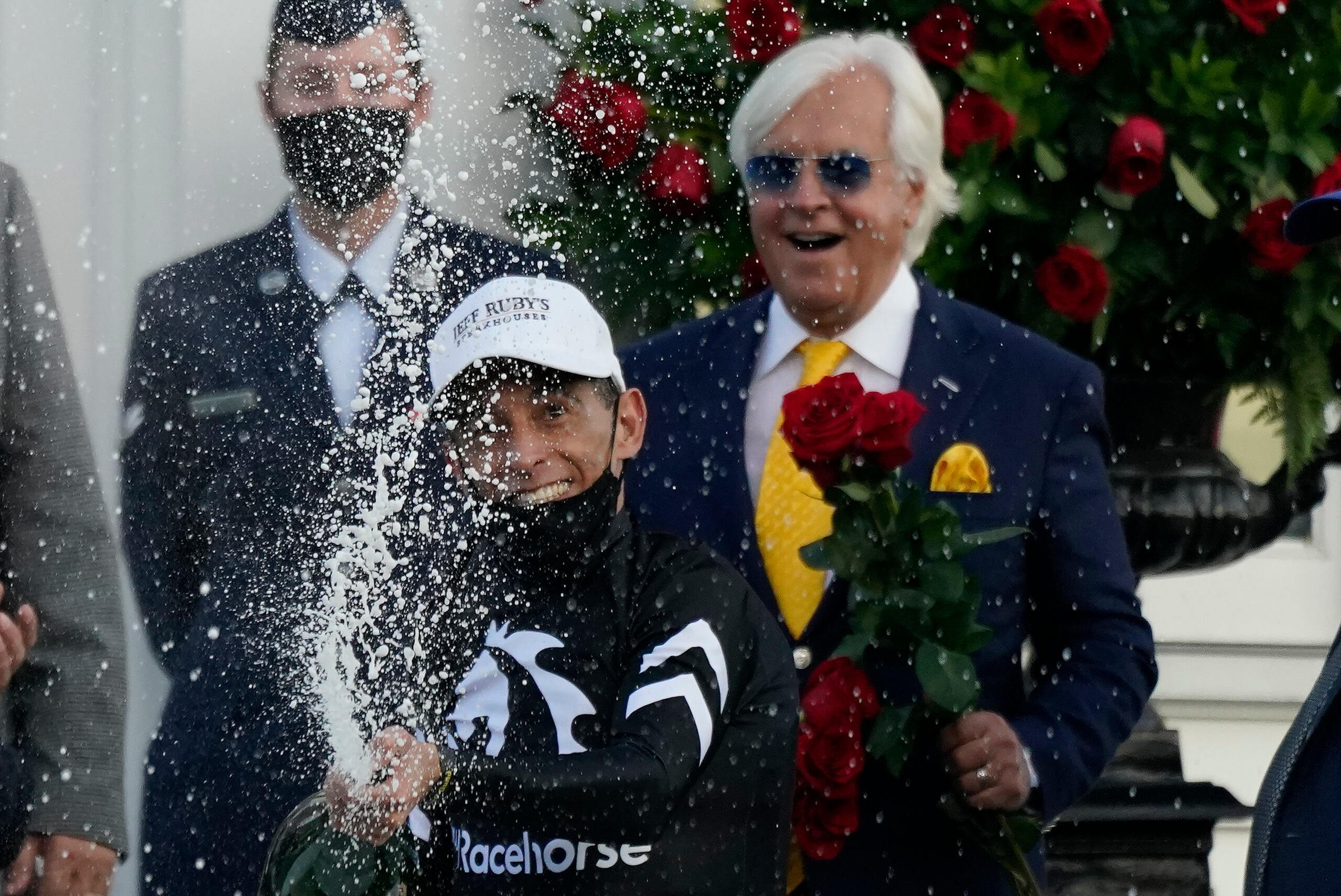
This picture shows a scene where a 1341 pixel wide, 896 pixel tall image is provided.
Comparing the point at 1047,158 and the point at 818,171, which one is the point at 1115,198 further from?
the point at 818,171

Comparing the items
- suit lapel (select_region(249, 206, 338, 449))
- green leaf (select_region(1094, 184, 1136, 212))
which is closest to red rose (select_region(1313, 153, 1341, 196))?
green leaf (select_region(1094, 184, 1136, 212))

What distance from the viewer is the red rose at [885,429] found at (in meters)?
1.91

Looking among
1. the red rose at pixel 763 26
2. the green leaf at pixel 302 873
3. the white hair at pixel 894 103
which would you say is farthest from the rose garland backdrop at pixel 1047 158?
the green leaf at pixel 302 873

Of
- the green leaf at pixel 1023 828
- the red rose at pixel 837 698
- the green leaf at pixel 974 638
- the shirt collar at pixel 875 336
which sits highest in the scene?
the shirt collar at pixel 875 336

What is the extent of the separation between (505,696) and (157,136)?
1.36 meters

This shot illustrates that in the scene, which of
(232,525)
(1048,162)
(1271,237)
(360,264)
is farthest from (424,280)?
(1271,237)

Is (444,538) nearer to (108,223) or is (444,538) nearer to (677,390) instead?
(677,390)

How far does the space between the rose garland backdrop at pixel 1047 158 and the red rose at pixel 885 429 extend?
2.29 feet

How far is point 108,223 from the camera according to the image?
2795 millimetres

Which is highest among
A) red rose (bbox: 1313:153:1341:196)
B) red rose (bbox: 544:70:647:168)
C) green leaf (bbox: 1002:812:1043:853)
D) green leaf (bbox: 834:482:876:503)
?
red rose (bbox: 544:70:647:168)

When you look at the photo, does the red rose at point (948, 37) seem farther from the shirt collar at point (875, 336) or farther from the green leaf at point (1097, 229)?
the shirt collar at point (875, 336)

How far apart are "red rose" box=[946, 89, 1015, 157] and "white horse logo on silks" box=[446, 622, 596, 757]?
1.07m

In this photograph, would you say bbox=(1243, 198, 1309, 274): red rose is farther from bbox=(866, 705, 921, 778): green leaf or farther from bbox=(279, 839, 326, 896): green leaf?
bbox=(279, 839, 326, 896): green leaf

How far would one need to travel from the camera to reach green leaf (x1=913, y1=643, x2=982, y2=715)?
1.92 metres
